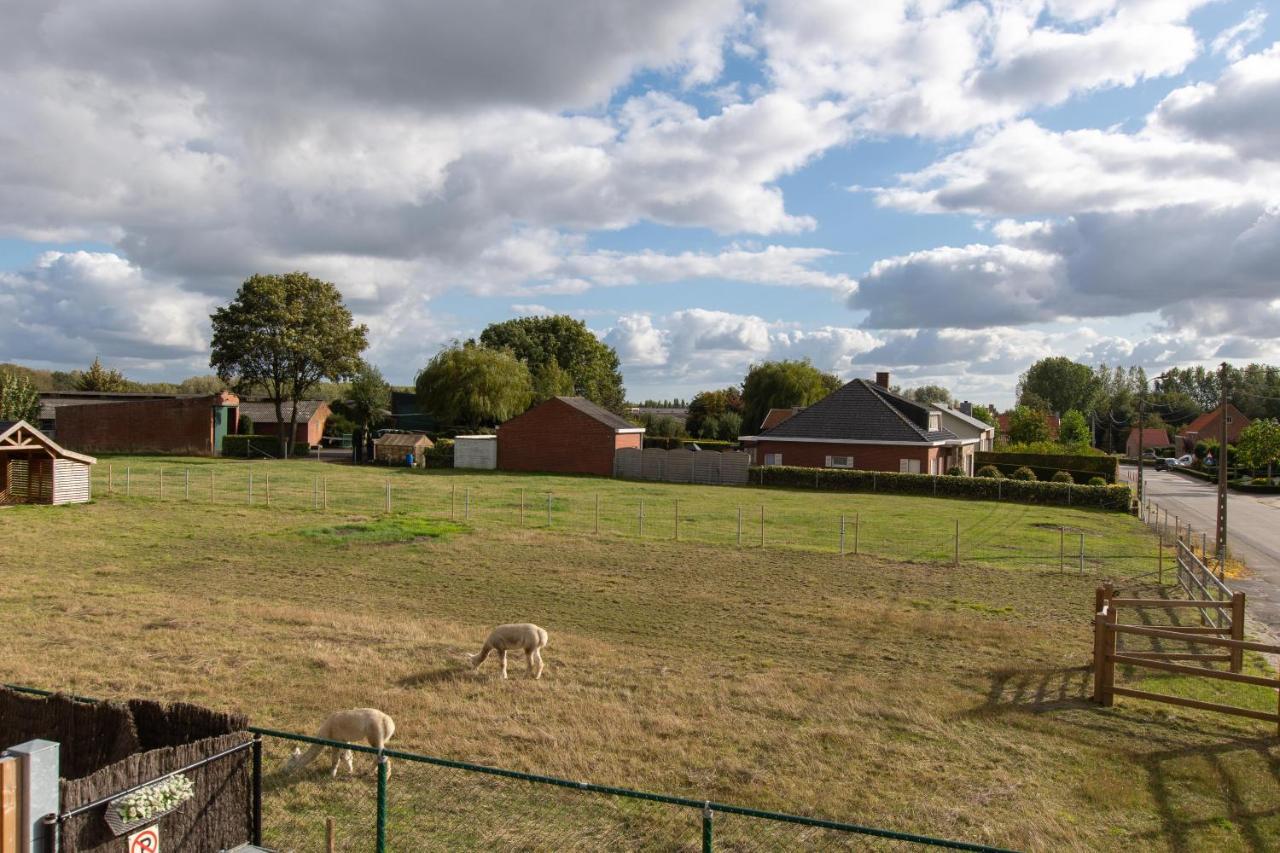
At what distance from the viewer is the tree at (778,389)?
9062 centimetres

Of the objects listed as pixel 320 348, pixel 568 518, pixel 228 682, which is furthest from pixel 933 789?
pixel 320 348

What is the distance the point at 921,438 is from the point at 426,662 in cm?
4277

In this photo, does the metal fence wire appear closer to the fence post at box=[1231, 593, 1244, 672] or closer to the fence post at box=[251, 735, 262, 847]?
the fence post at box=[251, 735, 262, 847]

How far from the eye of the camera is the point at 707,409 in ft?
318

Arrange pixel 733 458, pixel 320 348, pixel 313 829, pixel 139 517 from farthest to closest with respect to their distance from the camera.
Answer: pixel 320 348
pixel 733 458
pixel 139 517
pixel 313 829

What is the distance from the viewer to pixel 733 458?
50.7 meters

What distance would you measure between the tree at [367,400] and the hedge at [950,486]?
41.8 m

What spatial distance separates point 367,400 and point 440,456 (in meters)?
23.3

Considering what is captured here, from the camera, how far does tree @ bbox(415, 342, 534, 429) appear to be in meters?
69.3

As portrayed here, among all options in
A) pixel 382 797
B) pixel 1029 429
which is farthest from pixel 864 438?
pixel 382 797

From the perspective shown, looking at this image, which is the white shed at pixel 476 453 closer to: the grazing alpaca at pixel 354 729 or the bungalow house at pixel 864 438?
the bungalow house at pixel 864 438

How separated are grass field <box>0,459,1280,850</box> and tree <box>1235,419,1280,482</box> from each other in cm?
4494

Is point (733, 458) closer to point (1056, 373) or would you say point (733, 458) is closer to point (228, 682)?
point (228, 682)

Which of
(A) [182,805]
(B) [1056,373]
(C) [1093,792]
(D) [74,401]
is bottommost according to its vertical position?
(C) [1093,792]
